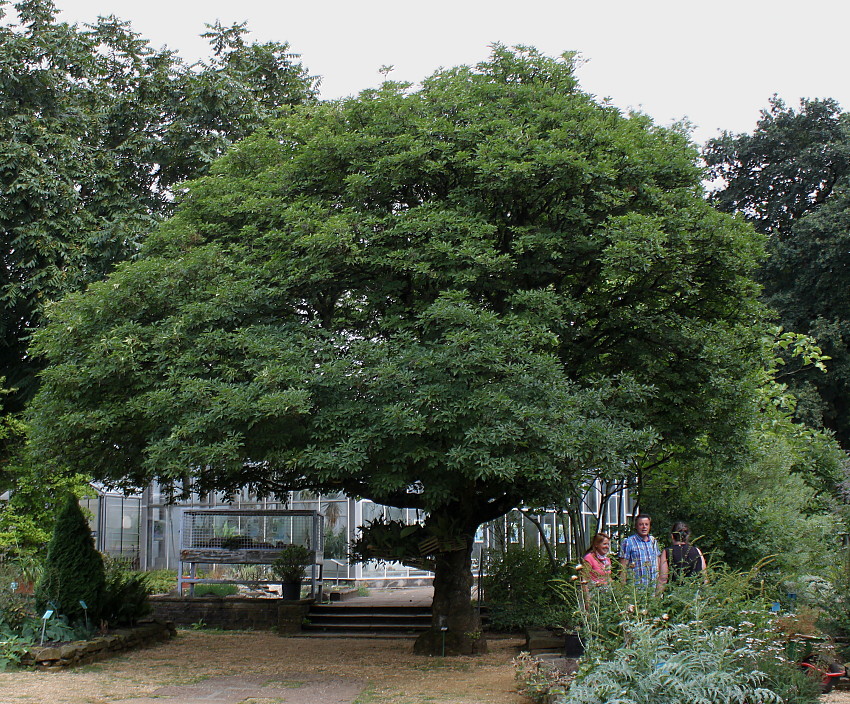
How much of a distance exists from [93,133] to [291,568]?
35.6 feet

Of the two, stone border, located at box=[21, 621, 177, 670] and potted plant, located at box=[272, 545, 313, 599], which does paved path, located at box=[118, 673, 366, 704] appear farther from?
potted plant, located at box=[272, 545, 313, 599]

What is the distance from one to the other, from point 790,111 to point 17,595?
2939cm

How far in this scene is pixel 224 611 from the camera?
14.4m

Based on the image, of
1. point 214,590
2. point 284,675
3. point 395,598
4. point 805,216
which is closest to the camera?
point 284,675

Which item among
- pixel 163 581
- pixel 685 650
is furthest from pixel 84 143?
pixel 685 650

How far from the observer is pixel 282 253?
980 cm

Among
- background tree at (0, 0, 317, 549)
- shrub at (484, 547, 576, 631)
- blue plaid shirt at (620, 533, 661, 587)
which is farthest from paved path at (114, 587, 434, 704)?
background tree at (0, 0, 317, 549)

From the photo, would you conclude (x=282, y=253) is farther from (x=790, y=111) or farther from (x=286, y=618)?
(x=790, y=111)

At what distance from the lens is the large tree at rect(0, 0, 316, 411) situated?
16.6 metres

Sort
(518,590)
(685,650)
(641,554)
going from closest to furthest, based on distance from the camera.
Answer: (685,650) → (641,554) → (518,590)

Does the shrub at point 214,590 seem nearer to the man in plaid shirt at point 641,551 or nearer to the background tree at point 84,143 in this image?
the background tree at point 84,143

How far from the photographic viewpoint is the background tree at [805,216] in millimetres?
26594

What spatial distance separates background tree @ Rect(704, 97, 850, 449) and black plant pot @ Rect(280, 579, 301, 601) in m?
18.4

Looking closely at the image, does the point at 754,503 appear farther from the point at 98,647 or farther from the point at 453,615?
the point at 98,647
